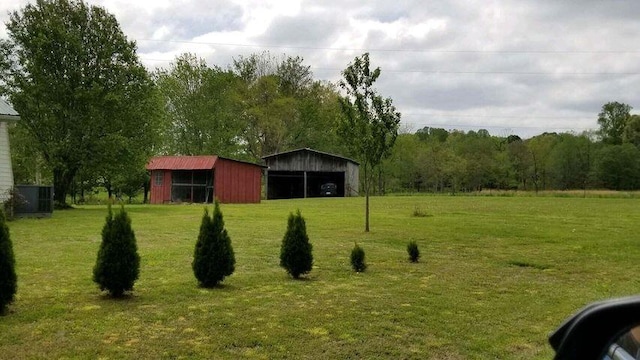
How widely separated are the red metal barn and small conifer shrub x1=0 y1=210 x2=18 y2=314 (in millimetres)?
32365

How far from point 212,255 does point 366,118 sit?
881cm

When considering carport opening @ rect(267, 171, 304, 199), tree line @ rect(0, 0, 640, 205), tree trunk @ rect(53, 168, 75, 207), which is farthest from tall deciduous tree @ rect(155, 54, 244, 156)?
tree trunk @ rect(53, 168, 75, 207)

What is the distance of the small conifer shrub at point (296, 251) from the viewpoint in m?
8.59

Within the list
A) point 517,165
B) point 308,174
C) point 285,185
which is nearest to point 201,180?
point 308,174

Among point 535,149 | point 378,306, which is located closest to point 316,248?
point 378,306

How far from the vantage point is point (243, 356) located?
4.91 metres

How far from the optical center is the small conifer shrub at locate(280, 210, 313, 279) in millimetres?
8586

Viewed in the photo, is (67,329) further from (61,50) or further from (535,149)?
(535,149)

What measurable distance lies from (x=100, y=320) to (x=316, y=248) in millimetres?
6857

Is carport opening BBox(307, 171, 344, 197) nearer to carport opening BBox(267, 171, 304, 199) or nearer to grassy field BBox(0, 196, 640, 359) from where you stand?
carport opening BBox(267, 171, 304, 199)

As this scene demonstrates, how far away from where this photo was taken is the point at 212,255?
25.1 feet

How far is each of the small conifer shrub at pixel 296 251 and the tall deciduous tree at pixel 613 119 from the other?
293 ft

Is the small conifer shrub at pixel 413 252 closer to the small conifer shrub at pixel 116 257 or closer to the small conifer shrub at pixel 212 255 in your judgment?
the small conifer shrub at pixel 212 255

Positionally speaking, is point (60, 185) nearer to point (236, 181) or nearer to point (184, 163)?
point (184, 163)
